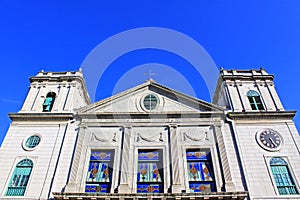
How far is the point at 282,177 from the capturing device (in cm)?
1516

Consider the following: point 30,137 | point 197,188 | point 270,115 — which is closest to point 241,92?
point 270,115

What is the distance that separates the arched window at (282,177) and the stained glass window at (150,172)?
6.75 meters

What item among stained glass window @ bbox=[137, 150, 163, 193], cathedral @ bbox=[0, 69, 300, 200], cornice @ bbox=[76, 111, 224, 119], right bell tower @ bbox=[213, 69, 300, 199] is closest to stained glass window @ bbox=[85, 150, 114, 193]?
cathedral @ bbox=[0, 69, 300, 200]

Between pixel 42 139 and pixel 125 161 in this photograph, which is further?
pixel 42 139

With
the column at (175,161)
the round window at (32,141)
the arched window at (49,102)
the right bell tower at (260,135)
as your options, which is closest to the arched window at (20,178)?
the round window at (32,141)

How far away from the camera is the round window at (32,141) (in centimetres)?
1685

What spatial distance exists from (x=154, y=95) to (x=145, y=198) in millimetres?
8420

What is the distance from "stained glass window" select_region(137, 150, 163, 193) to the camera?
14709mm

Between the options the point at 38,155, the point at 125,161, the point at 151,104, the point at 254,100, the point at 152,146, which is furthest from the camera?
the point at 254,100

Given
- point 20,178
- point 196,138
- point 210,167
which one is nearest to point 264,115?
point 196,138

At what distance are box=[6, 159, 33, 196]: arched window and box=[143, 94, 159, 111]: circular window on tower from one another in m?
8.48

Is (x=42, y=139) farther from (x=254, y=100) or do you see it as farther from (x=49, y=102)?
(x=254, y=100)

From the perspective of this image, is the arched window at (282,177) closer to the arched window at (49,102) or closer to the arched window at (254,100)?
the arched window at (254,100)

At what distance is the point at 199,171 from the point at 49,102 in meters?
12.2
